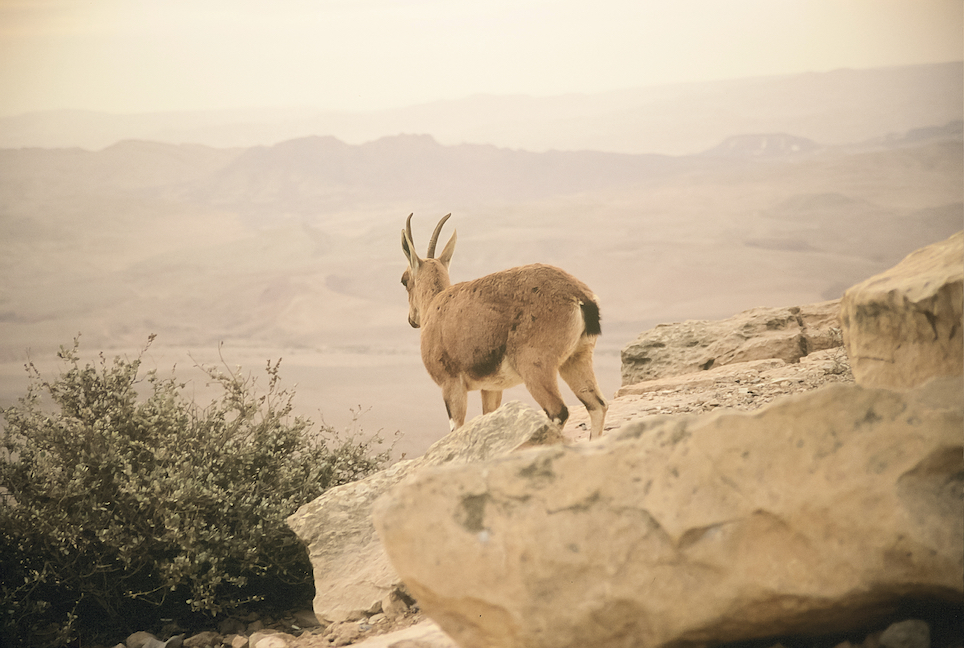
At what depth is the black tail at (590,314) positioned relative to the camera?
5.55 metres

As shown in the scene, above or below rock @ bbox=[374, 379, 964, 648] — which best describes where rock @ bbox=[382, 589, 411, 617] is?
below

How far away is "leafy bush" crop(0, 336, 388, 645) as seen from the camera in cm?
525

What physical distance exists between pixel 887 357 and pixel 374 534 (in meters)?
3.49

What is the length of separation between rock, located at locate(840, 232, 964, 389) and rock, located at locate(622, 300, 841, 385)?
198 inches

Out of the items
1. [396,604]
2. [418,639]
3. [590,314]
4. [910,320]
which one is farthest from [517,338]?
[910,320]

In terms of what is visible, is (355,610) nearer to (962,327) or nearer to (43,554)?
(43,554)

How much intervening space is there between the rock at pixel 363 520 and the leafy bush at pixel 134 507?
530 mm

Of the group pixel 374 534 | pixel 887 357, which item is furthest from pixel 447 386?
pixel 887 357

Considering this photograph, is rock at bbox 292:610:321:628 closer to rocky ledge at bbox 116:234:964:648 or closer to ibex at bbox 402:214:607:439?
ibex at bbox 402:214:607:439

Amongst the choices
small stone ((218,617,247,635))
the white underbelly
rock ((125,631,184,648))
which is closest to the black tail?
the white underbelly

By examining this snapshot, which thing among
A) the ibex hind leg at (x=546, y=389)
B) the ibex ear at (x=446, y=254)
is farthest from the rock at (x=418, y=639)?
the ibex ear at (x=446, y=254)

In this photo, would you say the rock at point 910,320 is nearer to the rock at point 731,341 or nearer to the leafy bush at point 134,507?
the leafy bush at point 134,507

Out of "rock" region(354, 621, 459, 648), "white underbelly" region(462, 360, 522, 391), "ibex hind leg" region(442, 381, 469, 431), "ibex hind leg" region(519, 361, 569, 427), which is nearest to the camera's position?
"rock" region(354, 621, 459, 648)

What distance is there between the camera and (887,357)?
11.1 ft
